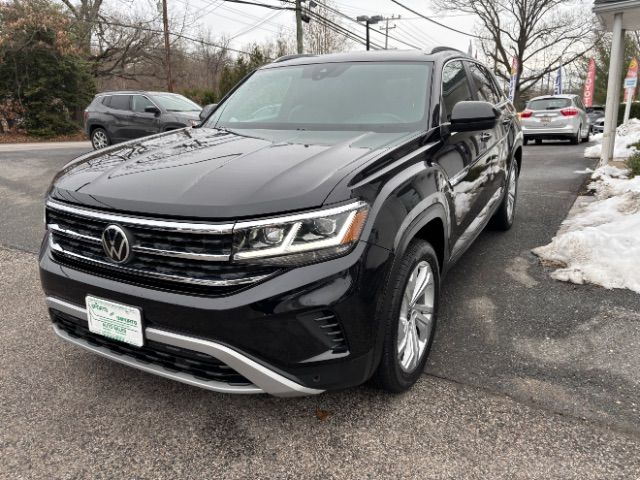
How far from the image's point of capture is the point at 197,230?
6.45 ft

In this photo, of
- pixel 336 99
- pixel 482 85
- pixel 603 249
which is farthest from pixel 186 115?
pixel 603 249

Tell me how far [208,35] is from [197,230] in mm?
43603

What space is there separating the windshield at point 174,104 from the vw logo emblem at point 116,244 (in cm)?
1049

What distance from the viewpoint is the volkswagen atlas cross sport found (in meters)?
1.96

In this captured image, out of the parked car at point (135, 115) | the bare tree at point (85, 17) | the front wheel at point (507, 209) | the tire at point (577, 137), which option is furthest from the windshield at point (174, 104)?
the bare tree at point (85, 17)

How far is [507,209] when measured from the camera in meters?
5.27

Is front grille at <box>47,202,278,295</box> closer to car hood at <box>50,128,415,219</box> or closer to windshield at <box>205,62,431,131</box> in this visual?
car hood at <box>50,128,415,219</box>

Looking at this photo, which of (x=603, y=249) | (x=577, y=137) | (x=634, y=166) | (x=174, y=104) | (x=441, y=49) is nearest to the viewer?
(x=441, y=49)

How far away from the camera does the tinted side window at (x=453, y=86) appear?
3.28 meters

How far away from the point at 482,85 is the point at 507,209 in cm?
139

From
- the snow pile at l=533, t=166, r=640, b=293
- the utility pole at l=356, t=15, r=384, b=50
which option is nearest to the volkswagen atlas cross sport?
the snow pile at l=533, t=166, r=640, b=293

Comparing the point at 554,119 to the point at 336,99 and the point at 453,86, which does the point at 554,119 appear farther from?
the point at 336,99

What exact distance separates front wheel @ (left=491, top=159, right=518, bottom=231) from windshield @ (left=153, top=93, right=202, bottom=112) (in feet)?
28.0

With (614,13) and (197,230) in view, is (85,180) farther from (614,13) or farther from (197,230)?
(614,13)
